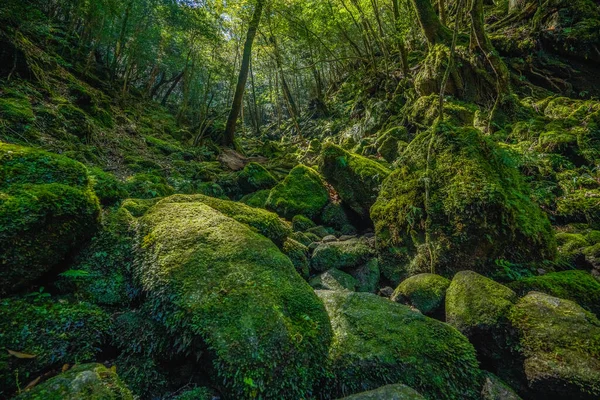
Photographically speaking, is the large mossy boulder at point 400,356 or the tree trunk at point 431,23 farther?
the tree trunk at point 431,23

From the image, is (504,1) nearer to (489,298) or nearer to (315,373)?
(489,298)

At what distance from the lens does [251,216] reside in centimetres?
473

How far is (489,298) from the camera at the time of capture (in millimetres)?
3180

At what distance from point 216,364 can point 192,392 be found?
0.33 m

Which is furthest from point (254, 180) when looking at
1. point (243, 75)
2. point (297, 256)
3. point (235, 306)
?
point (235, 306)

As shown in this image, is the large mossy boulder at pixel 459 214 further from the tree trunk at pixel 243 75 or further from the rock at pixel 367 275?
the tree trunk at pixel 243 75

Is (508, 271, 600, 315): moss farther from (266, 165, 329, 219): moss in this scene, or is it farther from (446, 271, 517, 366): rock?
(266, 165, 329, 219): moss

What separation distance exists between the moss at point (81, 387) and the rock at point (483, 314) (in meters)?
3.27

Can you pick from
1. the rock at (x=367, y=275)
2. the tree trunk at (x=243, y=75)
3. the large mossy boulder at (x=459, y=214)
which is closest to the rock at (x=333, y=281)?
the rock at (x=367, y=275)

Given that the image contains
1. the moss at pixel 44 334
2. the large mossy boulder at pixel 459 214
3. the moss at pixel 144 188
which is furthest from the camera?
the moss at pixel 144 188

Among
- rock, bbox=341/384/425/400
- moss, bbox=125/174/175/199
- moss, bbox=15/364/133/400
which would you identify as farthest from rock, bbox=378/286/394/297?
moss, bbox=125/174/175/199

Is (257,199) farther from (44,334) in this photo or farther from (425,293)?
(44,334)

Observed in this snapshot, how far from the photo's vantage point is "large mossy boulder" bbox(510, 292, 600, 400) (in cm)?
239

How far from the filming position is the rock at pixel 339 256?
5.22 metres
